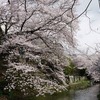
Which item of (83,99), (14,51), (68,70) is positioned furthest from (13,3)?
(68,70)

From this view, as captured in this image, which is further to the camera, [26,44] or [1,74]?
[1,74]

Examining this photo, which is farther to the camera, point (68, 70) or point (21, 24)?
point (68, 70)

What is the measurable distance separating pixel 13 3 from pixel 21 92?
198 inches

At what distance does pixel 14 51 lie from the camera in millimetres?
14930

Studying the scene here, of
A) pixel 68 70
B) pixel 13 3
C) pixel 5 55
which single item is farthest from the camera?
pixel 68 70

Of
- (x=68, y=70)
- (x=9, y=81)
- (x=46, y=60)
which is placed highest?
(x=46, y=60)

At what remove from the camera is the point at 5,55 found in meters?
15.6

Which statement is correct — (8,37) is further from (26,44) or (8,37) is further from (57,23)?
(57,23)

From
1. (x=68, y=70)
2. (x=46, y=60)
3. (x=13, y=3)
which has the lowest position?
(x=68, y=70)

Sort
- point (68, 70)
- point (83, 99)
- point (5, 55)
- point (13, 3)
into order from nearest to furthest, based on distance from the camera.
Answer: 1. point (13, 3)
2. point (5, 55)
3. point (83, 99)
4. point (68, 70)

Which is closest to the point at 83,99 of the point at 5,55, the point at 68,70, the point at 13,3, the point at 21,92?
the point at 21,92

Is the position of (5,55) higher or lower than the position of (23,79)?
higher

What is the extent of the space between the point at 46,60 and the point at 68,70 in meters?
30.0

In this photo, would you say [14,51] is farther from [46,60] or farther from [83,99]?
[83,99]
